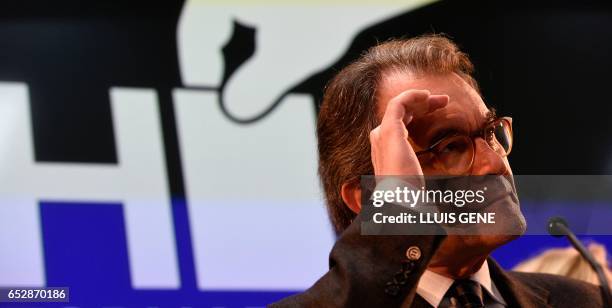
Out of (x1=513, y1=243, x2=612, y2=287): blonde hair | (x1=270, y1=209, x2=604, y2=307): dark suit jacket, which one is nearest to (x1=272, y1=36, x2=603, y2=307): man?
(x1=270, y1=209, x2=604, y2=307): dark suit jacket

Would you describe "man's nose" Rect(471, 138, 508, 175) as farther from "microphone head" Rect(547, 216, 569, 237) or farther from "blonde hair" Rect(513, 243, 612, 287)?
"blonde hair" Rect(513, 243, 612, 287)

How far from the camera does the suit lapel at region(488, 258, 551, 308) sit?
1.46 metres

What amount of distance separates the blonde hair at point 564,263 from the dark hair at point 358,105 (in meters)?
0.83

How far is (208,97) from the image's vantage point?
2.71 meters

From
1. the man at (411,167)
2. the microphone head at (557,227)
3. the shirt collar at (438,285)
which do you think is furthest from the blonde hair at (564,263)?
the microphone head at (557,227)

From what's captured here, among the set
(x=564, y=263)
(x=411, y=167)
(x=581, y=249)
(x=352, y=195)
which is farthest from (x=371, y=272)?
(x=564, y=263)

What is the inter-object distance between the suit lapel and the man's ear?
29 cm

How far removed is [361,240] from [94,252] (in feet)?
5.01

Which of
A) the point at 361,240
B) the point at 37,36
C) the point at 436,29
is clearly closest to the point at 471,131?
the point at 361,240

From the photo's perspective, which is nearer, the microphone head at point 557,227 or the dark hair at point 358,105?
the microphone head at point 557,227

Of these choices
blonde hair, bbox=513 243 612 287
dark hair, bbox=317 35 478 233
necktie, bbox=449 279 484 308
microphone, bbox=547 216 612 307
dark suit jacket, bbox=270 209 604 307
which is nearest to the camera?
microphone, bbox=547 216 612 307

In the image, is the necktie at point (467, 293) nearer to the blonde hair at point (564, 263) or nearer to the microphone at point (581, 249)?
the microphone at point (581, 249)

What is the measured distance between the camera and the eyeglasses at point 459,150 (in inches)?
56.7

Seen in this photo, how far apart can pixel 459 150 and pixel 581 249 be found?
42 cm
